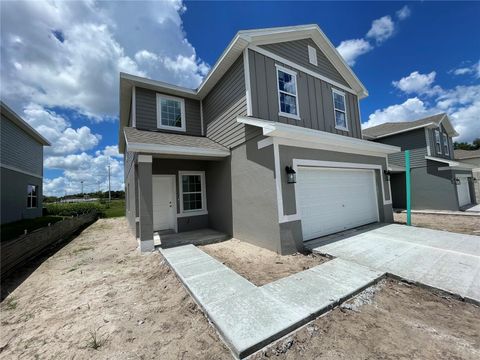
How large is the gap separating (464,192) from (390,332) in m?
19.9

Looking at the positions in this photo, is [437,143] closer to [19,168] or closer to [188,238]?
[188,238]

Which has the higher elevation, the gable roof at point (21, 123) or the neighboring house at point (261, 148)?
the gable roof at point (21, 123)

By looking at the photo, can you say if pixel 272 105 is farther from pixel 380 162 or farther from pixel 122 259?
pixel 122 259

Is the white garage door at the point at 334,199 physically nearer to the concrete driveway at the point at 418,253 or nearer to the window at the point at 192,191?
the concrete driveway at the point at 418,253

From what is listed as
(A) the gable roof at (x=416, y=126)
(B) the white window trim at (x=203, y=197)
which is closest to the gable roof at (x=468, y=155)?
(A) the gable roof at (x=416, y=126)

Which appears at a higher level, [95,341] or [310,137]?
[310,137]

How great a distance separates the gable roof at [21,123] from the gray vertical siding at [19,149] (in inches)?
6.8

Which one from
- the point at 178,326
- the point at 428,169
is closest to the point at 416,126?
the point at 428,169

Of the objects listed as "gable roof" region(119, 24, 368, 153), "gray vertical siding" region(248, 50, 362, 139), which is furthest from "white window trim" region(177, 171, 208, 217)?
"gray vertical siding" region(248, 50, 362, 139)

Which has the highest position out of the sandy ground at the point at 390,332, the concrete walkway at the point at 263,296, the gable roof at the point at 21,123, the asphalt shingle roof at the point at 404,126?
the gable roof at the point at 21,123

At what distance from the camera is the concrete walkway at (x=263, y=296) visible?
2.45 metres

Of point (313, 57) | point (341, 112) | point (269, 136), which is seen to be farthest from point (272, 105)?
point (341, 112)

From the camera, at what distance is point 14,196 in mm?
12047

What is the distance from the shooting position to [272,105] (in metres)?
6.89
